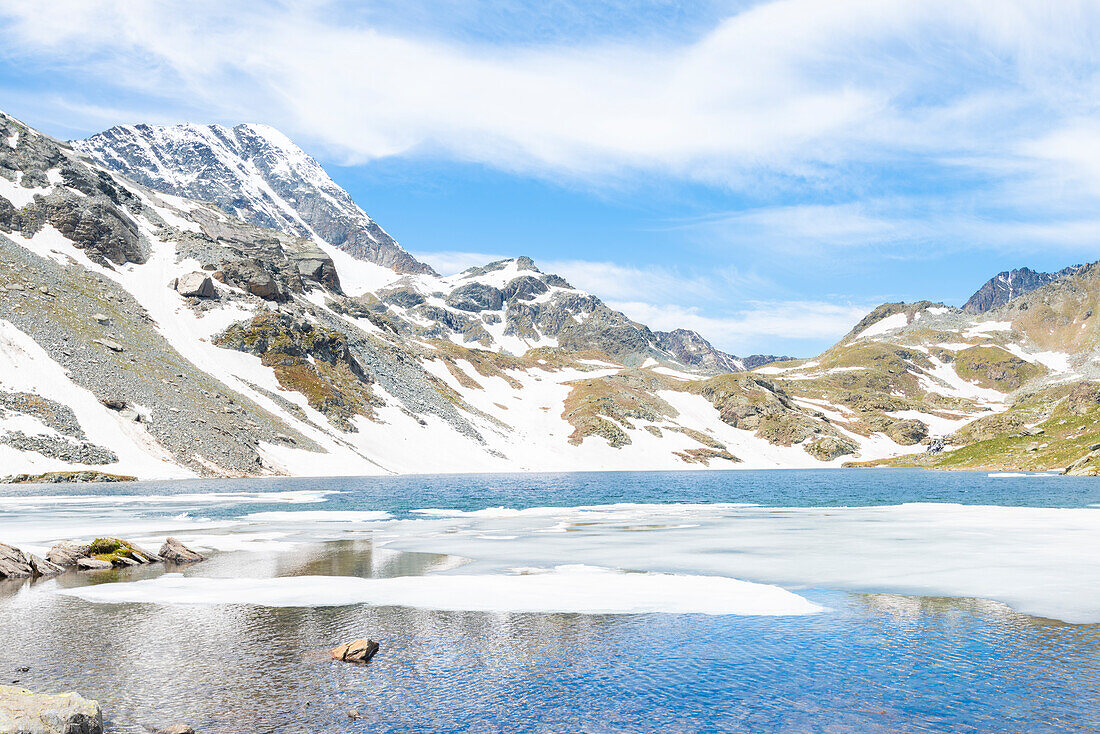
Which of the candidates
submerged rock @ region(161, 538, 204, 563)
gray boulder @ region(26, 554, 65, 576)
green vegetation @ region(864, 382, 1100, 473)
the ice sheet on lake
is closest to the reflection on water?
the ice sheet on lake

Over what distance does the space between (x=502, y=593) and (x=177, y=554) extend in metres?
17.9

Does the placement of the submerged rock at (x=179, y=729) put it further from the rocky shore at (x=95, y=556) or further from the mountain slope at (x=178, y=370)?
the mountain slope at (x=178, y=370)

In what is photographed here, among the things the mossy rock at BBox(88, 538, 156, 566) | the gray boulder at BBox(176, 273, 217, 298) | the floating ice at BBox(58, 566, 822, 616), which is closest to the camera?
the floating ice at BBox(58, 566, 822, 616)

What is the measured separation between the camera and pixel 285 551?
114ft

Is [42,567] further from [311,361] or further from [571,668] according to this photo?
[311,361]

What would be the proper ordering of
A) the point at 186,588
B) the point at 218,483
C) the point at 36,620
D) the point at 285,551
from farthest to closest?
the point at 218,483
the point at 285,551
the point at 186,588
the point at 36,620

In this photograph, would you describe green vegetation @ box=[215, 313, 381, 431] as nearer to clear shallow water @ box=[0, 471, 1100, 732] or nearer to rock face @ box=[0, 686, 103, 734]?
clear shallow water @ box=[0, 471, 1100, 732]

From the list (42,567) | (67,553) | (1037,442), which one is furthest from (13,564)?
(1037,442)

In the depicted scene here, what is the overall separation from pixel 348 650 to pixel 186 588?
12430mm

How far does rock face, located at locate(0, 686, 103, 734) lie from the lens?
34.3 feet

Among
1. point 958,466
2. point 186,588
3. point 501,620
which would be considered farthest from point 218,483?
point 958,466

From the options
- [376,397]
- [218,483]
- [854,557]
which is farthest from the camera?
[376,397]

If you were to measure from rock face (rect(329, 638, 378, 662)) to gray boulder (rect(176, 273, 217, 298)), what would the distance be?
170334 millimetres

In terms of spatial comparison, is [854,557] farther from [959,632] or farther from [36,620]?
[36,620]
